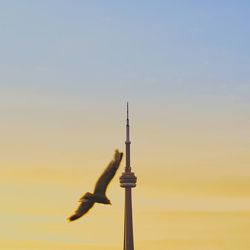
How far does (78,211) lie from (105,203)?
154cm

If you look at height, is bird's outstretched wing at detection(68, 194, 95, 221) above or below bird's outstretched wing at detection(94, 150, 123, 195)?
below

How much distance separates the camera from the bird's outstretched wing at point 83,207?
29.8m

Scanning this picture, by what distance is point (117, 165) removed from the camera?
29062mm

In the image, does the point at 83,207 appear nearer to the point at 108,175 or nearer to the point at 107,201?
the point at 107,201

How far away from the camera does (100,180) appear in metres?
30.6

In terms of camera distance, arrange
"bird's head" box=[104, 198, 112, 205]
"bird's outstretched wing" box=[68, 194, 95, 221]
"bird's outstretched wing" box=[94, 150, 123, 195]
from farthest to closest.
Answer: "bird's head" box=[104, 198, 112, 205]
"bird's outstretched wing" box=[68, 194, 95, 221]
"bird's outstretched wing" box=[94, 150, 123, 195]

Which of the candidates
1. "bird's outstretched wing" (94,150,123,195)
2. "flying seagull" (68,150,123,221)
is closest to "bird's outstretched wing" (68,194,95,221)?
"flying seagull" (68,150,123,221)

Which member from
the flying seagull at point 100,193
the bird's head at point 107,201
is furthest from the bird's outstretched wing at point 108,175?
the bird's head at point 107,201

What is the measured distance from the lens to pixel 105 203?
31.5 m

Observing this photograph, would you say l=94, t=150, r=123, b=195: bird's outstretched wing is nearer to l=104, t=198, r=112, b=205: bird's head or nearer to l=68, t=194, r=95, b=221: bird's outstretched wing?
l=104, t=198, r=112, b=205: bird's head

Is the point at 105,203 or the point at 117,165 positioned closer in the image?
the point at 117,165

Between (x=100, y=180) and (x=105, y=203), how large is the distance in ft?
4.18

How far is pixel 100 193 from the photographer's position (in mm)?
31453

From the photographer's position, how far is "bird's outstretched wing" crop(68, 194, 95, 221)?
29.8 meters
